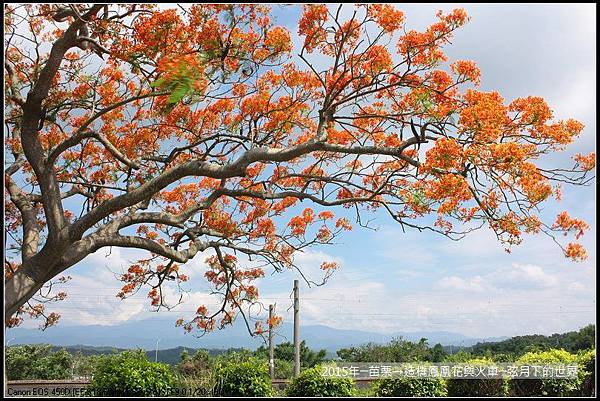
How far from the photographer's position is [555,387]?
9547 mm

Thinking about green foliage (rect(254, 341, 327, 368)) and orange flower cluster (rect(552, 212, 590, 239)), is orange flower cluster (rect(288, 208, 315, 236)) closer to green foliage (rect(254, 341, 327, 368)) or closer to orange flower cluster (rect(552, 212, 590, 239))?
orange flower cluster (rect(552, 212, 590, 239))

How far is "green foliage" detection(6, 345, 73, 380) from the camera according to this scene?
15.5 m

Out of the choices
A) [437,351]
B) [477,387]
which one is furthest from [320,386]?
[437,351]

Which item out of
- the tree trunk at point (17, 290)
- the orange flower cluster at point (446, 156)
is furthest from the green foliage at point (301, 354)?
the orange flower cluster at point (446, 156)

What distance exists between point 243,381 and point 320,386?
1138 millimetres

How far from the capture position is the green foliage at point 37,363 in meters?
15.5

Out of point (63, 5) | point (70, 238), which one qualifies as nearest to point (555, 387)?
point (70, 238)

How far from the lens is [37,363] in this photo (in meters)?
15.8

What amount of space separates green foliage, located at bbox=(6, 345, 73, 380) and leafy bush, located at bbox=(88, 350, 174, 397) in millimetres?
7701

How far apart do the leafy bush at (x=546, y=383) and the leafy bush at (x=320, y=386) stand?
9.47 ft

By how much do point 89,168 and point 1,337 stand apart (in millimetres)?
3807

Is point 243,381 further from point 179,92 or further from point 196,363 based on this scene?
point 179,92

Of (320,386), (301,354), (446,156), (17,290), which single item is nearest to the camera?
(446,156)

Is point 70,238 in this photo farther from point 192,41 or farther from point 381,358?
point 381,358
